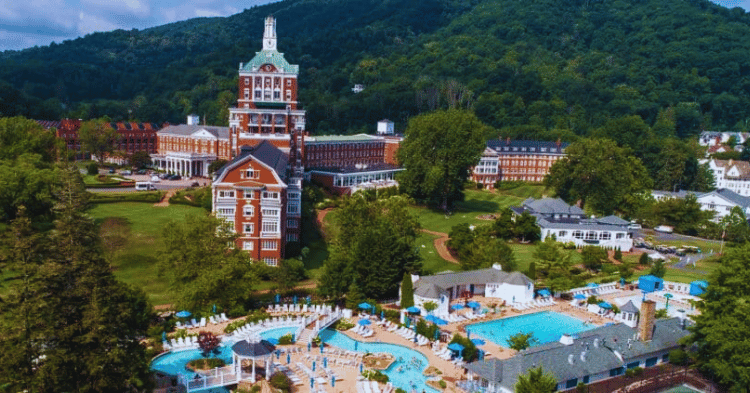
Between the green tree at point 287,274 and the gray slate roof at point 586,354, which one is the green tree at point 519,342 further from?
the green tree at point 287,274

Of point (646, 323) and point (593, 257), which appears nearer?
point (646, 323)

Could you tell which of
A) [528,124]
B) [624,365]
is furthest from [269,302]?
[528,124]

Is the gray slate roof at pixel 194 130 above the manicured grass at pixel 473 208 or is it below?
above

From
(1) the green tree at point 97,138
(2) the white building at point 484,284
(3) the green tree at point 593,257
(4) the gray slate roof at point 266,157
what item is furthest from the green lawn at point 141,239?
(3) the green tree at point 593,257

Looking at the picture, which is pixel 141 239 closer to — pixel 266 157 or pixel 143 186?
pixel 266 157

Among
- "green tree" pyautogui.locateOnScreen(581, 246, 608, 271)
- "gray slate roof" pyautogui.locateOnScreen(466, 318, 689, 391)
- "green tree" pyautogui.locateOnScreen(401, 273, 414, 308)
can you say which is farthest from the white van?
"gray slate roof" pyautogui.locateOnScreen(466, 318, 689, 391)

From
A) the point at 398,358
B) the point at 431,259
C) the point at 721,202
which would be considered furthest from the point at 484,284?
the point at 721,202
